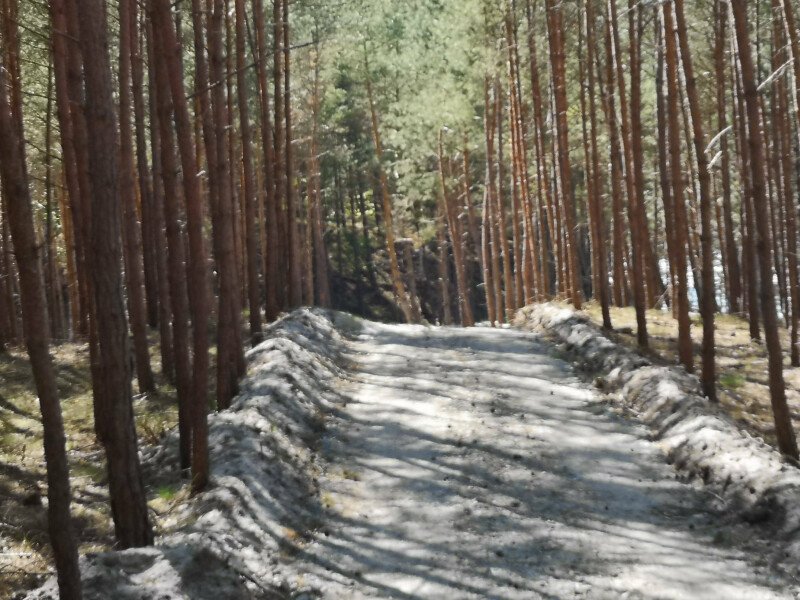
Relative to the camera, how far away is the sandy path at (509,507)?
650 cm

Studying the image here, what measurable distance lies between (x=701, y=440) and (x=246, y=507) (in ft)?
16.2

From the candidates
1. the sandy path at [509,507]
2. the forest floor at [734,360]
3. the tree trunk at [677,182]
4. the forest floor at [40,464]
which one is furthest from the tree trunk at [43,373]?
the tree trunk at [677,182]

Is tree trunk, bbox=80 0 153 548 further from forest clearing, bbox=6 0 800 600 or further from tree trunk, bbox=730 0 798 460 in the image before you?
tree trunk, bbox=730 0 798 460

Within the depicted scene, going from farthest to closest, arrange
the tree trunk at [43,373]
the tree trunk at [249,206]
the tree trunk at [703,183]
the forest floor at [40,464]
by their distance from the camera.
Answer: the tree trunk at [249,206], the tree trunk at [703,183], the forest floor at [40,464], the tree trunk at [43,373]

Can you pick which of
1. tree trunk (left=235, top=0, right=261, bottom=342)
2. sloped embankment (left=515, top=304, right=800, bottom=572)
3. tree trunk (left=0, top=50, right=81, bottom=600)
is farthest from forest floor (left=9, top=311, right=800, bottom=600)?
tree trunk (left=235, top=0, right=261, bottom=342)

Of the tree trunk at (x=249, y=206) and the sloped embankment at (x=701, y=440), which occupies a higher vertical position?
the tree trunk at (x=249, y=206)

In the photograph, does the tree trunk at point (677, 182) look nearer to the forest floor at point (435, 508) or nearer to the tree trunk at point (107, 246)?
the forest floor at point (435, 508)

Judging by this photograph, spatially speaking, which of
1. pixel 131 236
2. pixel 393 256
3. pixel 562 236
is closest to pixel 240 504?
pixel 131 236

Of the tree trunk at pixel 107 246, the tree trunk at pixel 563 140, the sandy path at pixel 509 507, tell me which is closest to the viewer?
the tree trunk at pixel 107 246


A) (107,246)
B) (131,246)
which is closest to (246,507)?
(107,246)

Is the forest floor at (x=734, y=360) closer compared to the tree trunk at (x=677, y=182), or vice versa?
the tree trunk at (x=677, y=182)

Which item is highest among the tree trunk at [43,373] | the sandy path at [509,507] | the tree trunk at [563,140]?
the tree trunk at [563,140]

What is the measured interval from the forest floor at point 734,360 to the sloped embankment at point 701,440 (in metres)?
1.00

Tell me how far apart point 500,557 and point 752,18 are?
1887 cm
